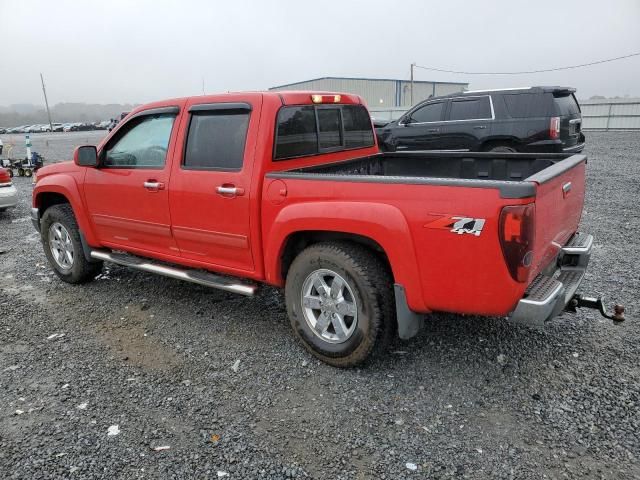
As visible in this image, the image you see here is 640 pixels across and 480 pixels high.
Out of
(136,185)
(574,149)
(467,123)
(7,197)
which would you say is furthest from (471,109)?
(7,197)

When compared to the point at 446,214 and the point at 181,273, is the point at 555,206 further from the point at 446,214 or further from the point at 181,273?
the point at 181,273

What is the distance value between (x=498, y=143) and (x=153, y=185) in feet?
25.1

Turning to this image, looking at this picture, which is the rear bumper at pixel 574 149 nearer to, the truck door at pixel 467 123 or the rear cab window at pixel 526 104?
→ the rear cab window at pixel 526 104

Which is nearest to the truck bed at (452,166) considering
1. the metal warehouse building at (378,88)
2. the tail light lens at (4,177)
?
the tail light lens at (4,177)

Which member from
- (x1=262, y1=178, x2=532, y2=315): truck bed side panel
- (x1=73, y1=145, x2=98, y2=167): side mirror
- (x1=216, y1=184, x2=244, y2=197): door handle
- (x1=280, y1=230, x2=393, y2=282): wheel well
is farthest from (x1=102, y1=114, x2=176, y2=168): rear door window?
(x1=262, y1=178, x2=532, y2=315): truck bed side panel

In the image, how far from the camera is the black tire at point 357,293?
3.23m

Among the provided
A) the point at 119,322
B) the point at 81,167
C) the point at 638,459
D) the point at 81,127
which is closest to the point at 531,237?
the point at 638,459

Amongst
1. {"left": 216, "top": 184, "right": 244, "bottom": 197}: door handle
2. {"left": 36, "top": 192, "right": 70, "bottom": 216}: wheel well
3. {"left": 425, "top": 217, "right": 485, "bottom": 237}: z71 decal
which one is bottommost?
{"left": 36, "top": 192, "right": 70, "bottom": 216}: wheel well

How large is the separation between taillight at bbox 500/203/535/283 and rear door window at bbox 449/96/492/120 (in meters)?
7.92

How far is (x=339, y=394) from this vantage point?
10.6 ft

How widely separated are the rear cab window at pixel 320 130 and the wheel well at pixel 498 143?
573 centimetres

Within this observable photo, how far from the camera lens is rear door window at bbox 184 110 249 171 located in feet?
12.4

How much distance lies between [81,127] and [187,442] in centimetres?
5805

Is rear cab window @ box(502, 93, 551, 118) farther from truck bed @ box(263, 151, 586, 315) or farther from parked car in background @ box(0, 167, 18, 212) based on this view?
parked car in background @ box(0, 167, 18, 212)
